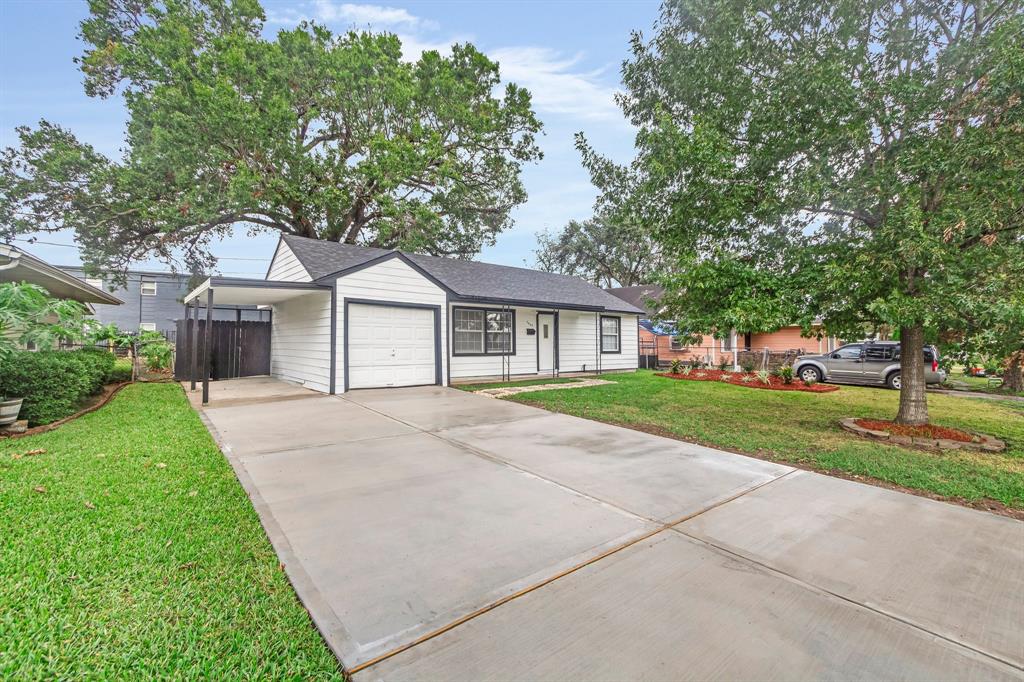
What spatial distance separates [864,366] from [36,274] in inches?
817

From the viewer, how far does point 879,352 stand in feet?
43.9

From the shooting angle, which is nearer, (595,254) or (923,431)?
(923,431)

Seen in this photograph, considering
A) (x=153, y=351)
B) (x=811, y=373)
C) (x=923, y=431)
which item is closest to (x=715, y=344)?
(x=811, y=373)

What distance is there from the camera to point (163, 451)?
16.3ft

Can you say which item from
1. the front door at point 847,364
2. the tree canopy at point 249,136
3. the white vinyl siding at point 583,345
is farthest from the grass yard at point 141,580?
the front door at point 847,364

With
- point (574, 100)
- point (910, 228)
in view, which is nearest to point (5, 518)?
point (910, 228)

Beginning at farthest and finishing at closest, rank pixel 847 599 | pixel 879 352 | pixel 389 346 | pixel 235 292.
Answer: pixel 879 352
pixel 389 346
pixel 235 292
pixel 847 599

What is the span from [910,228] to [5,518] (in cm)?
852

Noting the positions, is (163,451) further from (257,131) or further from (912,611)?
(257,131)

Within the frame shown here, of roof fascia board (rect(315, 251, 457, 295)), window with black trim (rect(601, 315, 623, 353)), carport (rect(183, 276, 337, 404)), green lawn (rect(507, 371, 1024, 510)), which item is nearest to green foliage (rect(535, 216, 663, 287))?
window with black trim (rect(601, 315, 623, 353))

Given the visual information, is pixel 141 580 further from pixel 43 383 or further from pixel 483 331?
pixel 483 331

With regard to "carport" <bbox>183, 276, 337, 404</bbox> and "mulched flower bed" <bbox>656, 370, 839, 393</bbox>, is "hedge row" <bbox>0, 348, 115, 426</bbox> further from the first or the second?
"mulched flower bed" <bbox>656, 370, 839, 393</bbox>

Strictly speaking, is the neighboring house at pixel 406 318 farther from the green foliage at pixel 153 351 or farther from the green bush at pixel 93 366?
the green foliage at pixel 153 351

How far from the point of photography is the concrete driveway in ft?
6.22
